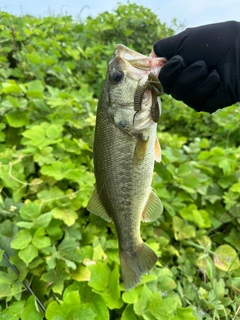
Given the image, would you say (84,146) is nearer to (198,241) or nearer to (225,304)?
(198,241)

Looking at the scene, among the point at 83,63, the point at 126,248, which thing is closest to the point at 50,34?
the point at 83,63

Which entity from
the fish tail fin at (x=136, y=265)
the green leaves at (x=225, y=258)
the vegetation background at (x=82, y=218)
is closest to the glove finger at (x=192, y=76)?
the fish tail fin at (x=136, y=265)

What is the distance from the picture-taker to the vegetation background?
162 centimetres

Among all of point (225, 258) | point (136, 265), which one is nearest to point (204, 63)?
point (136, 265)

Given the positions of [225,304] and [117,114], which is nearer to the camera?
[117,114]

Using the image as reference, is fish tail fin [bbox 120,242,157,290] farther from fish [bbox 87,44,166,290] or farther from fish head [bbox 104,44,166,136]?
fish head [bbox 104,44,166,136]

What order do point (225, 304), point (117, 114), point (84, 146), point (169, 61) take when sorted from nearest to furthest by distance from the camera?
point (169, 61)
point (117, 114)
point (225, 304)
point (84, 146)

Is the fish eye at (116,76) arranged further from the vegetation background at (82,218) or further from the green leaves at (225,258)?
the green leaves at (225,258)

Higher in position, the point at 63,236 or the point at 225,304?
the point at 63,236

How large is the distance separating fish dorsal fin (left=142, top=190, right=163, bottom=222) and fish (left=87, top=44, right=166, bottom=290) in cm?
10

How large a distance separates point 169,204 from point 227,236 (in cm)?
57

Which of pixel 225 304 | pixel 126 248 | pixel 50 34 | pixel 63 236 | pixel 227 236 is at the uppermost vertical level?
pixel 50 34

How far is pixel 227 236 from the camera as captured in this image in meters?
2.57

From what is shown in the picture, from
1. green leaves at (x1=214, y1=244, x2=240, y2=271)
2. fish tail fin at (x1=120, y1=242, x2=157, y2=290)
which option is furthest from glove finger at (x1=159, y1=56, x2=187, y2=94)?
green leaves at (x1=214, y1=244, x2=240, y2=271)
